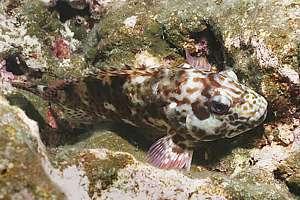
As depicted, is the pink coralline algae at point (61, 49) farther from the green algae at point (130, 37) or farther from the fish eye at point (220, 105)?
the fish eye at point (220, 105)

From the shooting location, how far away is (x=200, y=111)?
15.2 feet

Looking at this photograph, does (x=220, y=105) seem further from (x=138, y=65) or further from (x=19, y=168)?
(x=19, y=168)

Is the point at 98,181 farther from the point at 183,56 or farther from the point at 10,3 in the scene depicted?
the point at 10,3

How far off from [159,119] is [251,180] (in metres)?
1.24

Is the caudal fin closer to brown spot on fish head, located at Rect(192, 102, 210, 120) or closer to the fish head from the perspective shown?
the fish head

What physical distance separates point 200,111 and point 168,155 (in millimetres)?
607

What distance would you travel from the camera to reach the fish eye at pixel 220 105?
447 centimetres

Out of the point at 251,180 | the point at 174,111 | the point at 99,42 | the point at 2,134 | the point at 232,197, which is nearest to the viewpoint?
the point at 2,134

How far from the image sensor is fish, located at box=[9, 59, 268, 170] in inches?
178

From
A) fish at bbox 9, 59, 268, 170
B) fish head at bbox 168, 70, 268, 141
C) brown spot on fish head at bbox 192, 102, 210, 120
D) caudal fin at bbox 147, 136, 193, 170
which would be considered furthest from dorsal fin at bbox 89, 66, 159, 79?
caudal fin at bbox 147, 136, 193, 170

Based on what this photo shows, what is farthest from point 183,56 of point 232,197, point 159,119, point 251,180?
point 232,197

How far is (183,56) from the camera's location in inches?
229

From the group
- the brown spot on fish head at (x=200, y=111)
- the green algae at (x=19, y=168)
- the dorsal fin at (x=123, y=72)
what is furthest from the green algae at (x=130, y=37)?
the green algae at (x=19, y=168)

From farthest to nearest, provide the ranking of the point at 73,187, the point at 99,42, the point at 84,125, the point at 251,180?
the point at 99,42, the point at 84,125, the point at 251,180, the point at 73,187
